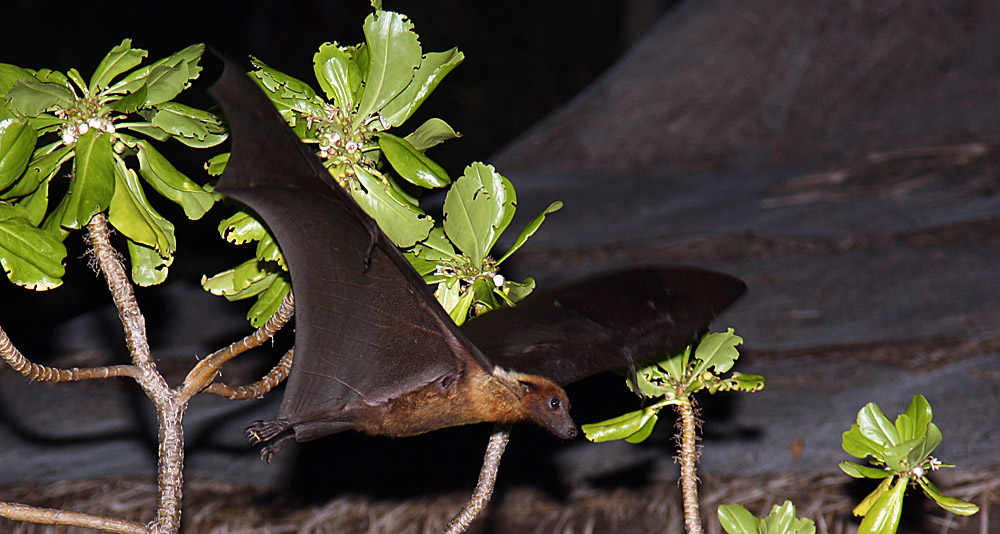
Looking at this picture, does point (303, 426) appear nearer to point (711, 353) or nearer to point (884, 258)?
point (711, 353)

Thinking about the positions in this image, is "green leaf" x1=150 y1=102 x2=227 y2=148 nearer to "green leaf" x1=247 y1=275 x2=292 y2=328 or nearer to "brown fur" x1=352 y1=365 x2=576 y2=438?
"green leaf" x1=247 y1=275 x2=292 y2=328

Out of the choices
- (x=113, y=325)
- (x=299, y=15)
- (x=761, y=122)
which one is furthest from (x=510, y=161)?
(x=299, y=15)

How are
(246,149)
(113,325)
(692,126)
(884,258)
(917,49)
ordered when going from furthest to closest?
(692,126) < (917,49) < (884,258) < (113,325) < (246,149)

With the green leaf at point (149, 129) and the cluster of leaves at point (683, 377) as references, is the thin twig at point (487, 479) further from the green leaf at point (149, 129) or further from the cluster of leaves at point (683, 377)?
the green leaf at point (149, 129)

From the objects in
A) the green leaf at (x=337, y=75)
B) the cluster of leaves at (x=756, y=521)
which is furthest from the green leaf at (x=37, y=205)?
the cluster of leaves at (x=756, y=521)

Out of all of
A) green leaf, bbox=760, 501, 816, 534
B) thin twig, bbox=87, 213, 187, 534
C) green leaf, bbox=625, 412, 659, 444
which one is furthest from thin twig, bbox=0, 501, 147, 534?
green leaf, bbox=760, 501, 816, 534

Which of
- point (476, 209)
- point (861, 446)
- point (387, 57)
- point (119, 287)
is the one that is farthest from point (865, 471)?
point (119, 287)
